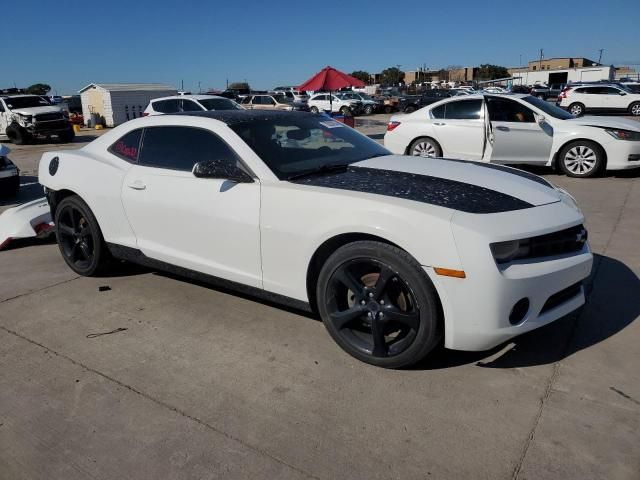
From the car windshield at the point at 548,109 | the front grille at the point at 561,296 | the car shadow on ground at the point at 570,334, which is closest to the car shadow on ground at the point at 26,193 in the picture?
the car shadow on ground at the point at 570,334

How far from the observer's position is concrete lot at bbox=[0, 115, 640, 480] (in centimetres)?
236

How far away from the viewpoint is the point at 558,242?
2955mm

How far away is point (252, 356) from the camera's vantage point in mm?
3301

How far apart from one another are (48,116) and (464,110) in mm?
16008

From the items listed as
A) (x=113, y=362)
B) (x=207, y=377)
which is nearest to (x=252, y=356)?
(x=207, y=377)

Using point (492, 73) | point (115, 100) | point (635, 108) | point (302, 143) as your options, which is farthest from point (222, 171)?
point (492, 73)

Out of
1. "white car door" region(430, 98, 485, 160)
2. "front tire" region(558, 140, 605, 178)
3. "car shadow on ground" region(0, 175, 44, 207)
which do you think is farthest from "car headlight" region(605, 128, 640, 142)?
"car shadow on ground" region(0, 175, 44, 207)

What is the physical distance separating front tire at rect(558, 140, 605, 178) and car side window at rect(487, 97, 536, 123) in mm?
807

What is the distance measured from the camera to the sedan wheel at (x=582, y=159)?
900cm

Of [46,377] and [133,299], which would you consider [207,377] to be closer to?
[46,377]

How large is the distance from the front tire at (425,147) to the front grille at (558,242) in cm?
682

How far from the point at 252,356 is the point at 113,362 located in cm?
85

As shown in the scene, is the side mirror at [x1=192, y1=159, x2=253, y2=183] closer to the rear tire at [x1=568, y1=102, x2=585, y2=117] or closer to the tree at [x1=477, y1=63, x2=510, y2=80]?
the rear tire at [x1=568, y1=102, x2=585, y2=117]

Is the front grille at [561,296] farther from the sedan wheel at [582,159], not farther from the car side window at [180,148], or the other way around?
the sedan wheel at [582,159]
